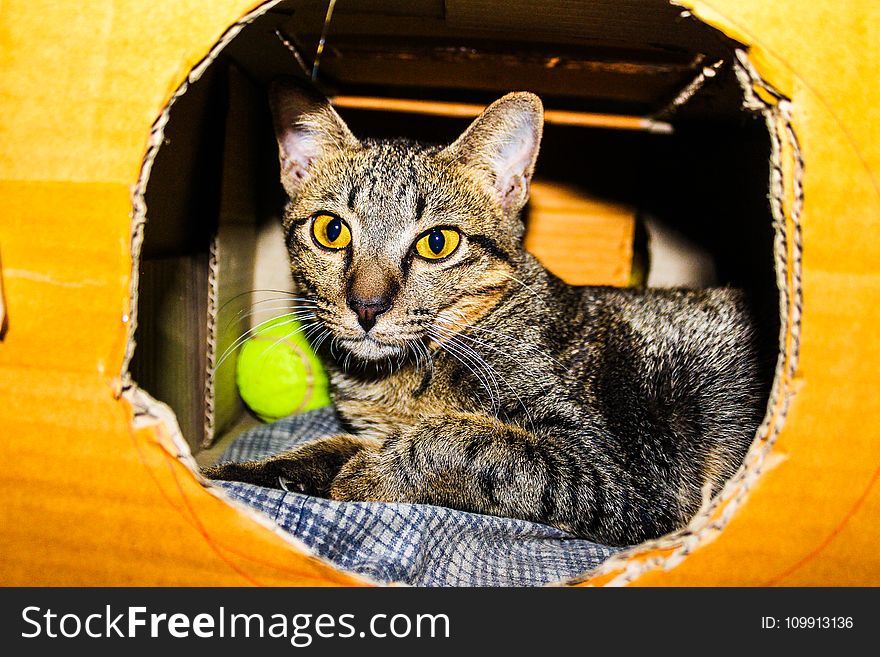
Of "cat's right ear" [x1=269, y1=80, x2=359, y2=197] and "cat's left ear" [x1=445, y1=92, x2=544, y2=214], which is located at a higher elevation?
"cat's right ear" [x1=269, y1=80, x2=359, y2=197]

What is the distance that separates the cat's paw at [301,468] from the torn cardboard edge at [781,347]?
2.72 ft

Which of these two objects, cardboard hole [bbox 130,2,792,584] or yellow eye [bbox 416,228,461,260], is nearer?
yellow eye [bbox 416,228,461,260]

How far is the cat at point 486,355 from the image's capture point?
1458mm

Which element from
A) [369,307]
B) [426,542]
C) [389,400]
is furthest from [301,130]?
[426,542]

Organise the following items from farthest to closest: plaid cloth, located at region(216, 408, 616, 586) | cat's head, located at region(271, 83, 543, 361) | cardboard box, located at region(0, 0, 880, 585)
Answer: cat's head, located at region(271, 83, 543, 361) < plaid cloth, located at region(216, 408, 616, 586) < cardboard box, located at region(0, 0, 880, 585)

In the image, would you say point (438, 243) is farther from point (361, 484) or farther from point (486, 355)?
point (361, 484)

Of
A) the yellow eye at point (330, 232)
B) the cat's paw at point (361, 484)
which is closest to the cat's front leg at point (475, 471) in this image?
the cat's paw at point (361, 484)

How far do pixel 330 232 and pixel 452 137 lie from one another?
1115mm

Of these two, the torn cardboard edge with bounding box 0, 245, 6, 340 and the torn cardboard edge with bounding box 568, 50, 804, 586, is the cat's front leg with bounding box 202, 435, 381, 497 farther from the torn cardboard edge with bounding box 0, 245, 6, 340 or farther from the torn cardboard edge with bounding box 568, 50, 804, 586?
the torn cardboard edge with bounding box 568, 50, 804, 586

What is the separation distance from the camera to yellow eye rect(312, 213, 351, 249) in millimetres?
1633

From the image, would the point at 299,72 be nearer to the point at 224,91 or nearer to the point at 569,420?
the point at 224,91

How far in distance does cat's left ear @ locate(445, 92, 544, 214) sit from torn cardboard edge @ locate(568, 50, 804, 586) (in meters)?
0.61

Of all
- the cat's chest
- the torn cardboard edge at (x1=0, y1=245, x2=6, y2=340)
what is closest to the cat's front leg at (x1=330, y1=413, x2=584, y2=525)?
the cat's chest
